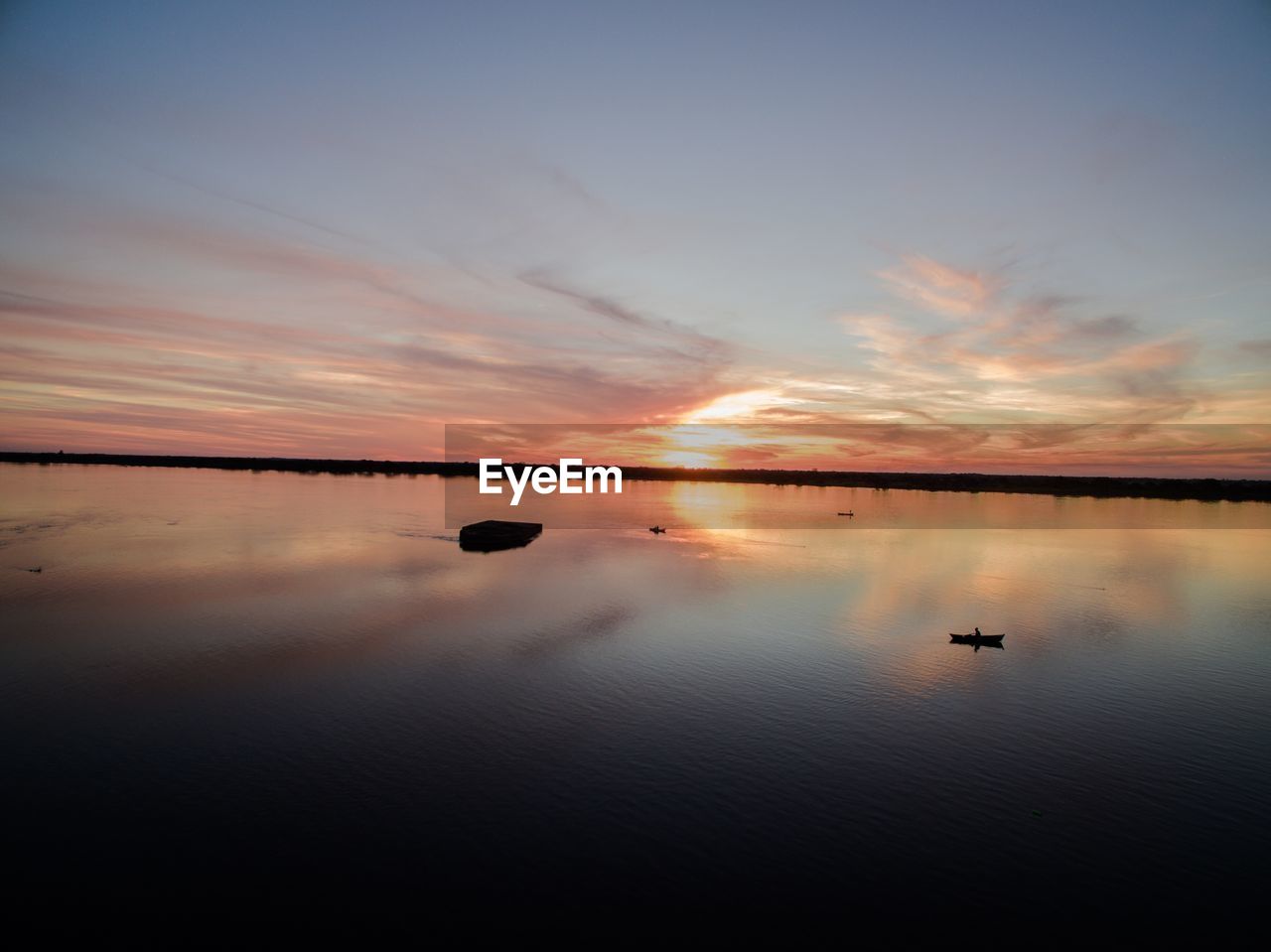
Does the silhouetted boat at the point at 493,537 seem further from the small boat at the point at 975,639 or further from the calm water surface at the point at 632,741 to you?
the small boat at the point at 975,639

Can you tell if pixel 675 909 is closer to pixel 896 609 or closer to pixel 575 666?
pixel 575 666

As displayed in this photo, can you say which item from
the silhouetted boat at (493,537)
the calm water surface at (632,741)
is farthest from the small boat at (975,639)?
the silhouetted boat at (493,537)

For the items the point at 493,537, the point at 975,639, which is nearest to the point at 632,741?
the point at 975,639

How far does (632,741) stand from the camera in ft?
67.8

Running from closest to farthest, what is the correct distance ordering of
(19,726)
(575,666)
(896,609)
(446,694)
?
(19,726), (446,694), (575,666), (896,609)

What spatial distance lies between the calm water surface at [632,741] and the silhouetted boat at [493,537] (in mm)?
17747

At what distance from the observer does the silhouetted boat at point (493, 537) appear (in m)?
66.6

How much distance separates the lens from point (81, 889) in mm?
12672

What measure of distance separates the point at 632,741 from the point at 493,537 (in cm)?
4908

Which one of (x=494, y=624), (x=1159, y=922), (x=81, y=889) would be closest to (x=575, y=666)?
(x=494, y=624)

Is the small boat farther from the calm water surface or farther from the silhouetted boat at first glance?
the silhouetted boat

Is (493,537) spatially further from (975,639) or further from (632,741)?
(632,741)

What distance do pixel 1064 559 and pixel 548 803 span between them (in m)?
69.6

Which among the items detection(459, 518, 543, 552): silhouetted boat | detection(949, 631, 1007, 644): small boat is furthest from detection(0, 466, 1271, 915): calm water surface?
detection(459, 518, 543, 552): silhouetted boat
